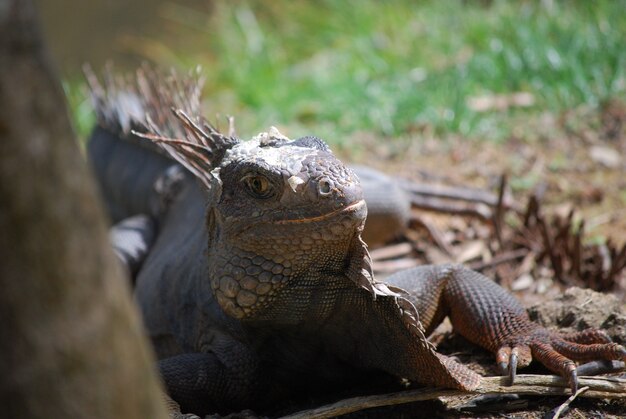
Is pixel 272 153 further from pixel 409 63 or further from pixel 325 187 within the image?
pixel 409 63

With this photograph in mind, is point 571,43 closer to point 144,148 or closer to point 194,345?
point 144,148

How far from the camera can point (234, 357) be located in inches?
114

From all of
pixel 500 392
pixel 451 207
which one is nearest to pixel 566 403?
pixel 500 392

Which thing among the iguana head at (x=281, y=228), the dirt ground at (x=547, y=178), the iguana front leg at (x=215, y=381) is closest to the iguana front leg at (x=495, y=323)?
the dirt ground at (x=547, y=178)

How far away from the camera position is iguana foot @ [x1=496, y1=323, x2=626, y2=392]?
263 cm

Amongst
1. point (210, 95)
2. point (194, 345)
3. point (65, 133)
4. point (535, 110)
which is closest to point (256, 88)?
point (210, 95)

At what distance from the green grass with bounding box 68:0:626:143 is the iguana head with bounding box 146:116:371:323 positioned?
149 inches

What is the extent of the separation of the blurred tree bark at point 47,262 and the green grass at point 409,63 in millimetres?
5126

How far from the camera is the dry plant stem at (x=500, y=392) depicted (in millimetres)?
2553

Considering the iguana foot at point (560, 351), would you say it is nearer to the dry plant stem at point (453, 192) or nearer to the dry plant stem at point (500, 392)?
the dry plant stem at point (500, 392)

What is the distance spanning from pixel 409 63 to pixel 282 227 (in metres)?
5.38

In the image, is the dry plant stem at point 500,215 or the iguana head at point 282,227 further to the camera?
the dry plant stem at point 500,215

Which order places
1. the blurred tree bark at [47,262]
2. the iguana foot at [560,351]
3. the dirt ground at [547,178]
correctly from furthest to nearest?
the dirt ground at [547,178]
the iguana foot at [560,351]
the blurred tree bark at [47,262]

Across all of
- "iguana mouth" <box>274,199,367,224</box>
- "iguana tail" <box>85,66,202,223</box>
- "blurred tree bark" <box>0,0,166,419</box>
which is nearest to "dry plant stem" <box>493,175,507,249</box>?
"iguana tail" <box>85,66,202,223</box>
